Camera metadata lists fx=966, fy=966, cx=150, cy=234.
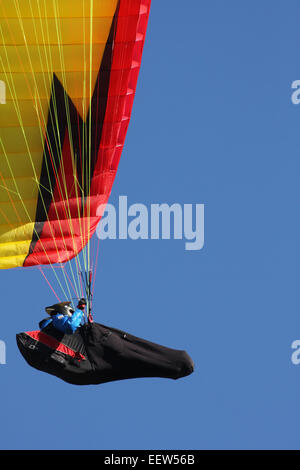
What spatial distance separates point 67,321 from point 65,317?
92 mm

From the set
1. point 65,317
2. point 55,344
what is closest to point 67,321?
point 65,317

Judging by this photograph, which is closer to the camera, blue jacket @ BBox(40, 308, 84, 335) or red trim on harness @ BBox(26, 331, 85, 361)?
blue jacket @ BBox(40, 308, 84, 335)

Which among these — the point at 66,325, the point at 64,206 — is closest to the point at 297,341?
the point at 64,206

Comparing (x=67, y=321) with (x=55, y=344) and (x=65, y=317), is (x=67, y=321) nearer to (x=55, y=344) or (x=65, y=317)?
(x=65, y=317)

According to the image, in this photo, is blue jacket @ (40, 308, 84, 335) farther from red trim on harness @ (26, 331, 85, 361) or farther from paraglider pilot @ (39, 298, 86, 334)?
red trim on harness @ (26, 331, 85, 361)

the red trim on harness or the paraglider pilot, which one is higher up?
the paraglider pilot

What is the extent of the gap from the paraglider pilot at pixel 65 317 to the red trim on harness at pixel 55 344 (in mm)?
113

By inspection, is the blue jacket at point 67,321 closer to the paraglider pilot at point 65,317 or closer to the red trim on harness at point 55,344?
the paraglider pilot at point 65,317

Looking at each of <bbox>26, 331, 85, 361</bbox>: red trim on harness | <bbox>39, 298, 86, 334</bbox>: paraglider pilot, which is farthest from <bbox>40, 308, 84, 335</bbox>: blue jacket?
<bbox>26, 331, 85, 361</bbox>: red trim on harness

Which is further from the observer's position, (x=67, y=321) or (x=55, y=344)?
(x=55, y=344)

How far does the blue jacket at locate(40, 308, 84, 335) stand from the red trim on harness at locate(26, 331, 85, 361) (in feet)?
0.51

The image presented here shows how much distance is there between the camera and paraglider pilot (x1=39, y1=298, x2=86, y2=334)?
10.8 meters

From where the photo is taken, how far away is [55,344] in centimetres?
1091

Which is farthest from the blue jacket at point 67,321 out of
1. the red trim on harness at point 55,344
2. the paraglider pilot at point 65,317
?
the red trim on harness at point 55,344
